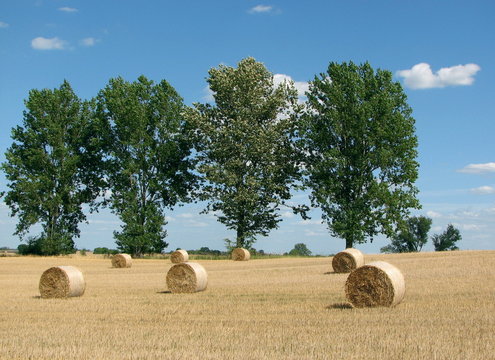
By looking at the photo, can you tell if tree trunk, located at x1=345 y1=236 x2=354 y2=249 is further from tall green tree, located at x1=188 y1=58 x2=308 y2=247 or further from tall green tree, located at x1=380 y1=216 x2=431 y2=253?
tall green tree, located at x1=380 y1=216 x2=431 y2=253

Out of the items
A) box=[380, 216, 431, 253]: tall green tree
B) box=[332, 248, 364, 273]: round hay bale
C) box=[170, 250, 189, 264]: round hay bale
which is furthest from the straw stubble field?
box=[380, 216, 431, 253]: tall green tree

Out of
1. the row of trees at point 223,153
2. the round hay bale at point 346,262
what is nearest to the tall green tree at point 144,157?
the row of trees at point 223,153

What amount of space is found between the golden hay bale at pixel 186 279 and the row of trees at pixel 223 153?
2513cm

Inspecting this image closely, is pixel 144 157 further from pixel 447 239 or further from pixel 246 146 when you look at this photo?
pixel 447 239

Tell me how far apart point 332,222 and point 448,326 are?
34.2 m

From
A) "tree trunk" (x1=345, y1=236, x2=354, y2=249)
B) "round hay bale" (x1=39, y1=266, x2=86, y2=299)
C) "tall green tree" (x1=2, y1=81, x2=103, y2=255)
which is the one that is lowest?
"round hay bale" (x1=39, y1=266, x2=86, y2=299)

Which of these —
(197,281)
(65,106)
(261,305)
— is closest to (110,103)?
(65,106)

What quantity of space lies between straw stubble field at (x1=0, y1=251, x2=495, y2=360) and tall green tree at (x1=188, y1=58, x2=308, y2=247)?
25.2 m

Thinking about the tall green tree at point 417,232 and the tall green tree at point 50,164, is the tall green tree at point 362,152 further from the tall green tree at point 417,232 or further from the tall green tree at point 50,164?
the tall green tree at point 417,232

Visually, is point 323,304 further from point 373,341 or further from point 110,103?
point 110,103

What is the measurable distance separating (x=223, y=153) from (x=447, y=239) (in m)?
47.4

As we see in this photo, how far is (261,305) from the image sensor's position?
51.8ft

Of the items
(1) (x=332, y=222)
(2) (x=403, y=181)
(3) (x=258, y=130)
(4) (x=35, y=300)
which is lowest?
(4) (x=35, y=300)

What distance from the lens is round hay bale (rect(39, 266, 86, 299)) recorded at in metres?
18.9
